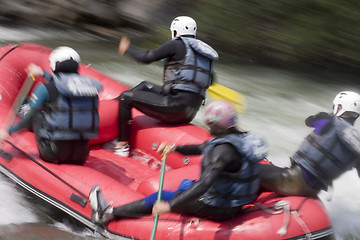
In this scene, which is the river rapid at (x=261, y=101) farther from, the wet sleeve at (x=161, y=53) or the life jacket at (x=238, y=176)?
the wet sleeve at (x=161, y=53)

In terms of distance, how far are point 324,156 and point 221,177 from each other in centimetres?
82

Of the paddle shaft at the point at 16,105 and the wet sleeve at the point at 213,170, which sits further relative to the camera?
the paddle shaft at the point at 16,105

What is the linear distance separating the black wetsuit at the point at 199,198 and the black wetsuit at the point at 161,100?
3.34 ft

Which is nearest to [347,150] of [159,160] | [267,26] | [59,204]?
[159,160]

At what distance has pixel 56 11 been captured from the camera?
11.9 metres

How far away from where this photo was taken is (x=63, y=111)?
441cm

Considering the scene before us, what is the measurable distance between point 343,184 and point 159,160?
2097 mm

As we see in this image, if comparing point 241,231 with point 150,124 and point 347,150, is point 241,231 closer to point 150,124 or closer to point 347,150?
point 347,150

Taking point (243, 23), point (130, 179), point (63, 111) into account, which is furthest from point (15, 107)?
point (243, 23)

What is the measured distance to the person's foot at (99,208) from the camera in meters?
4.26

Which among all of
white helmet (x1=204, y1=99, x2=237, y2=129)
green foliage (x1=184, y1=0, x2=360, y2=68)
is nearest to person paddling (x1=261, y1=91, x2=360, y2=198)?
white helmet (x1=204, y1=99, x2=237, y2=129)

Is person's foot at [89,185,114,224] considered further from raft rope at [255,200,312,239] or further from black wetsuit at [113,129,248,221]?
raft rope at [255,200,312,239]

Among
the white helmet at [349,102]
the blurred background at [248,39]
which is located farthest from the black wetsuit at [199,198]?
the blurred background at [248,39]

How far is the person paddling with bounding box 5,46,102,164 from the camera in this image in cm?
437
